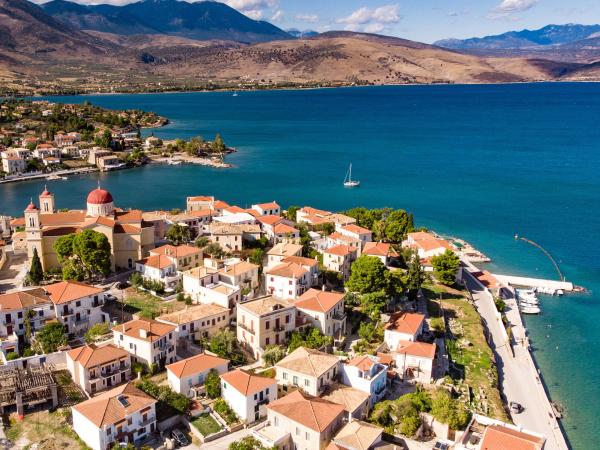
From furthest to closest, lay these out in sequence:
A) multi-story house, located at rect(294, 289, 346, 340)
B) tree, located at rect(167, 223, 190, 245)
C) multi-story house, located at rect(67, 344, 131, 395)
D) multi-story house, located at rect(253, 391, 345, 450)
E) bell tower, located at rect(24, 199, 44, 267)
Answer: tree, located at rect(167, 223, 190, 245)
bell tower, located at rect(24, 199, 44, 267)
multi-story house, located at rect(294, 289, 346, 340)
multi-story house, located at rect(67, 344, 131, 395)
multi-story house, located at rect(253, 391, 345, 450)

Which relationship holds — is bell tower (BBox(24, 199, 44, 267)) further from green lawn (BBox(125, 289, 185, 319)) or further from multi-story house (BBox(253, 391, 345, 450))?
multi-story house (BBox(253, 391, 345, 450))

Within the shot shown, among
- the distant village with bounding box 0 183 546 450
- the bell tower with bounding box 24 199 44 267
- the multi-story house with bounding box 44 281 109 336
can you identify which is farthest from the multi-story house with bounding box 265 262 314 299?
the bell tower with bounding box 24 199 44 267

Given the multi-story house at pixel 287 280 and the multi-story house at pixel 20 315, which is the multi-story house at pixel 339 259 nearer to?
the multi-story house at pixel 287 280

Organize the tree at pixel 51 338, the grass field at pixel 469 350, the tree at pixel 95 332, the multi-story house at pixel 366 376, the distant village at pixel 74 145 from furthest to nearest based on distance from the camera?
the distant village at pixel 74 145
the tree at pixel 95 332
the grass field at pixel 469 350
the tree at pixel 51 338
the multi-story house at pixel 366 376

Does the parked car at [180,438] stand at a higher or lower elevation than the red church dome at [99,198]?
lower

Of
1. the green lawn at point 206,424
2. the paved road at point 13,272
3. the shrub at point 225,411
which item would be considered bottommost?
the green lawn at point 206,424

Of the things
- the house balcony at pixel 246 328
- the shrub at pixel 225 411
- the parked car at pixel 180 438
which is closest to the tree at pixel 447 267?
the house balcony at pixel 246 328

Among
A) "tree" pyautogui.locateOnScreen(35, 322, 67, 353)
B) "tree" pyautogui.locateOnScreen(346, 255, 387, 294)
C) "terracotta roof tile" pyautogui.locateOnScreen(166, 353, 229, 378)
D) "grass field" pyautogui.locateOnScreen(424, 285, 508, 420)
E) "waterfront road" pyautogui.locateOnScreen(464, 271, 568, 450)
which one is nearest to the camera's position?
"terracotta roof tile" pyautogui.locateOnScreen(166, 353, 229, 378)
